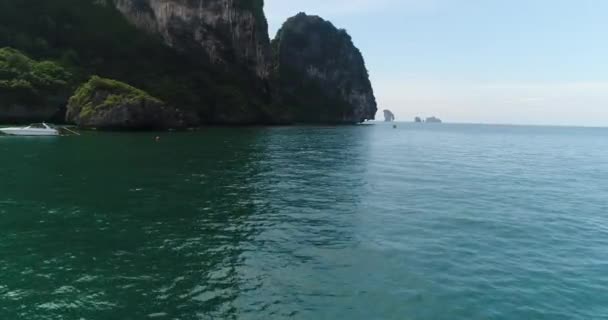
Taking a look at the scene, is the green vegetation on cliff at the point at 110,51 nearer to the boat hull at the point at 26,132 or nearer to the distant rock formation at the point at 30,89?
the distant rock formation at the point at 30,89

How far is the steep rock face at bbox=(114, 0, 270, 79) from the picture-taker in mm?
150750

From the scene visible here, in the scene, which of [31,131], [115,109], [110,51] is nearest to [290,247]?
[31,131]

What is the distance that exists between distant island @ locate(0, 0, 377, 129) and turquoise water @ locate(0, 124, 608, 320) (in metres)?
69.9

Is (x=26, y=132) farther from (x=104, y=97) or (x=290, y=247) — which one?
(x=290, y=247)

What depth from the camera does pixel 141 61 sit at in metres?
146

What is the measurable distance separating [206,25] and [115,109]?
74.2m

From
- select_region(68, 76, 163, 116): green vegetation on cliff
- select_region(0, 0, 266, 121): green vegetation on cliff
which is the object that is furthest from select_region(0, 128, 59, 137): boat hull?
select_region(0, 0, 266, 121): green vegetation on cliff

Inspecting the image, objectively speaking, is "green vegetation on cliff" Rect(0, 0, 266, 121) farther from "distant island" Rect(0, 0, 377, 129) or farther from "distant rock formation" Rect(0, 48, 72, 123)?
"distant rock formation" Rect(0, 48, 72, 123)

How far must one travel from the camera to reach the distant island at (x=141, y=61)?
96.7m

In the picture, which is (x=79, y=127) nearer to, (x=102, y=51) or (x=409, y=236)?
(x=102, y=51)

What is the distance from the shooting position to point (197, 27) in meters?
152

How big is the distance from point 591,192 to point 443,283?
102ft

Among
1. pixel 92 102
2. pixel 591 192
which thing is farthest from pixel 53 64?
pixel 591 192

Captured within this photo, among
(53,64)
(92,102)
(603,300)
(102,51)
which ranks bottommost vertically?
(603,300)
